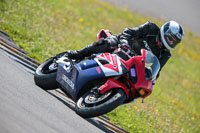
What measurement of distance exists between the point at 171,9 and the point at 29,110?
26354 millimetres

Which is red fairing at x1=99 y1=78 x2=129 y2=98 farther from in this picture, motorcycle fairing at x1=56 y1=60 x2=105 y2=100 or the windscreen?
the windscreen

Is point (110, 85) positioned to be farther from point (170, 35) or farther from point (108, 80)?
point (170, 35)

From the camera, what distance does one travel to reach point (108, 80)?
6.52 meters

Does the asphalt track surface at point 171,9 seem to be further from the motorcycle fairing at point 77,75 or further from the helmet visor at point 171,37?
the motorcycle fairing at point 77,75

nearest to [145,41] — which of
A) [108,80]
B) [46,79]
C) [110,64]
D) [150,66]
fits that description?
[150,66]

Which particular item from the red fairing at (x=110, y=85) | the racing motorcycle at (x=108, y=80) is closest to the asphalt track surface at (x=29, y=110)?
the racing motorcycle at (x=108, y=80)

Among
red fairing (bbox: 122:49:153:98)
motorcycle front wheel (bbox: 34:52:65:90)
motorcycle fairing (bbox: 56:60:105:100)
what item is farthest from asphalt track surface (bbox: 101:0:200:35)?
red fairing (bbox: 122:49:153:98)

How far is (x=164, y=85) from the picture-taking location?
16.5 meters

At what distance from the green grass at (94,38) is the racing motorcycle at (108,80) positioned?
1973mm

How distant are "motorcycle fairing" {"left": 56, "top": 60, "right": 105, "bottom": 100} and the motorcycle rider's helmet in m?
1.50

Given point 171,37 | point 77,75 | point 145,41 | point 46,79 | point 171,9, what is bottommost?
point 171,9

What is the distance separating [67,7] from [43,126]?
49.1 ft

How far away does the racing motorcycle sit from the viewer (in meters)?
6.43

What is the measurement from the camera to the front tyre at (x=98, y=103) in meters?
6.18
